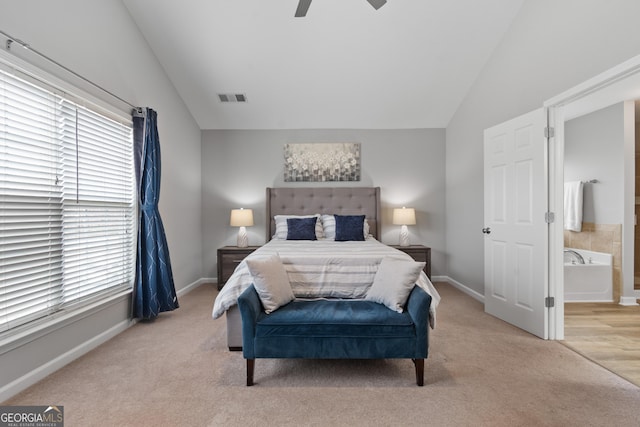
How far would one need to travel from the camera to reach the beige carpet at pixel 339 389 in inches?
69.7

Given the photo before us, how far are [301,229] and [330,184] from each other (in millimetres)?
1073

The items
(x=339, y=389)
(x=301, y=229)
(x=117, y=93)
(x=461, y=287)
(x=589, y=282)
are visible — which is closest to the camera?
(x=339, y=389)

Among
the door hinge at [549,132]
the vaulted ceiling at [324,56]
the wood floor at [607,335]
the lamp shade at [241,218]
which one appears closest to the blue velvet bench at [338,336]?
the wood floor at [607,335]

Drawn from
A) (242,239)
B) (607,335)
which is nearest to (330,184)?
(242,239)

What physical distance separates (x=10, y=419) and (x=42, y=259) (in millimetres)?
980

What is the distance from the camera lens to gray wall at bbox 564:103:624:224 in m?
3.96

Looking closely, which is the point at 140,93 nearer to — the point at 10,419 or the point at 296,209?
the point at 296,209

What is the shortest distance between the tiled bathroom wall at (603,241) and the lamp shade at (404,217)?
2.24 meters

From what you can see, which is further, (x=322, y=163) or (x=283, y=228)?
(x=322, y=163)

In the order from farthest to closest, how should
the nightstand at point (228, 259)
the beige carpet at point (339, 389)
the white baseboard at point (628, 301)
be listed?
the nightstand at point (228, 259)
the white baseboard at point (628, 301)
the beige carpet at point (339, 389)

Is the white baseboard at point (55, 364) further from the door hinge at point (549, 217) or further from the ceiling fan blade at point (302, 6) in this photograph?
the door hinge at point (549, 217)

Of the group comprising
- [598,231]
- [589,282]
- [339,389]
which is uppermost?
[598,231]

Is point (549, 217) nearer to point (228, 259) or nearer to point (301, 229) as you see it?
point (301, 229)

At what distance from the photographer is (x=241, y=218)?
4664mm
